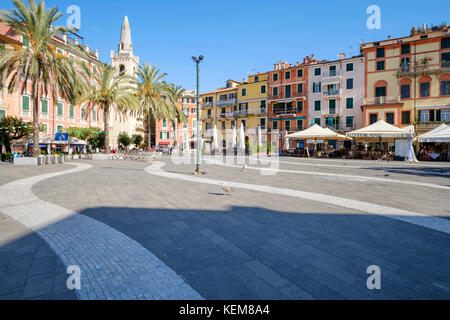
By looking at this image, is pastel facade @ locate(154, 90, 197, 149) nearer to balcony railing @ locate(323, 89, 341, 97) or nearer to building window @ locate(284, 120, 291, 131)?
building window @ locate(284, 120, 291, 131)

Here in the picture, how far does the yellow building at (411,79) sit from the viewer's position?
30625mm

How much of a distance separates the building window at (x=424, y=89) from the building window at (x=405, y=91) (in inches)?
46.8

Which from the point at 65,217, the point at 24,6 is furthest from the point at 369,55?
the point at 65,217

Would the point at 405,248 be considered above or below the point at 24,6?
below

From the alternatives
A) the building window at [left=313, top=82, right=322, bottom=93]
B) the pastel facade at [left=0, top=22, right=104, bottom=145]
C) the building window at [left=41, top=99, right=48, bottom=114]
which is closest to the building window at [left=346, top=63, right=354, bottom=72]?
the building window at [left=313, top=82, right=322, bottom=93]

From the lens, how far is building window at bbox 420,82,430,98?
31234mm

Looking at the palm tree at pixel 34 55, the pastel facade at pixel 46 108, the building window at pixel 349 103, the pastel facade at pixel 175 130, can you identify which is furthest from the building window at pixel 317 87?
the palm tree at pixel 34 55

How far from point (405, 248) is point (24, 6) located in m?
22.4

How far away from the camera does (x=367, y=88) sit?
117 feet

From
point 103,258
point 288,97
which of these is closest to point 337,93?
point 288,97

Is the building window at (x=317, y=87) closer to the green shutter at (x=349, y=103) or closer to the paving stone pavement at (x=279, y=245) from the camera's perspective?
the green shutter at (x=349, y=103)
